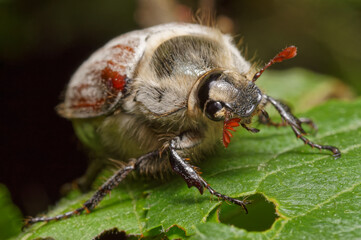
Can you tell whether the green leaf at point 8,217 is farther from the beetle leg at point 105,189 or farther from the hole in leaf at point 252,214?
the hole in leaf at point 252,214

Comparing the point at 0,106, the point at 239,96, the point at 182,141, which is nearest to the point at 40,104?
the point at 0,106

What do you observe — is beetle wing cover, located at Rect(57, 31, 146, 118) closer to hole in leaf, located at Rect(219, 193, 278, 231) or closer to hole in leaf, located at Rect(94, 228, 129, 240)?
hole in leaf, located at Rect(94, 228, 129, 240)

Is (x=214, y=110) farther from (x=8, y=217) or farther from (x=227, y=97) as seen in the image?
(x=8, y=217)

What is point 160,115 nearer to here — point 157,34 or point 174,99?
point 174,99

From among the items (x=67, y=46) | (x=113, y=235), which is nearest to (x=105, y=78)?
(x=113, y=235)

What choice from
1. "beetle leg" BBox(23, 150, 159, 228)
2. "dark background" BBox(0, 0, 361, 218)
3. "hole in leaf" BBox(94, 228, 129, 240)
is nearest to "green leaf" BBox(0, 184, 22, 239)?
"beetle leg" BBox(23, 150, 159, 228)
